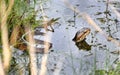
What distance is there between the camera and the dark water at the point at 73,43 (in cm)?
259

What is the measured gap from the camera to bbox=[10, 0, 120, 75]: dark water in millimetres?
2588

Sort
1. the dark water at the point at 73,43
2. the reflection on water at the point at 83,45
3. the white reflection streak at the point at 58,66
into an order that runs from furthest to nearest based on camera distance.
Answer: the reflection on water at the point at 83,45 < the dark water at the point at 73,43 < the white reflection streak at the point at 58,66

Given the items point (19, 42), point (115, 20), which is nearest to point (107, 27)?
point (115, 20)

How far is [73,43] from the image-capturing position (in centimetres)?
300

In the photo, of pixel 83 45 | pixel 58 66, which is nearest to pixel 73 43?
pixel 83 45

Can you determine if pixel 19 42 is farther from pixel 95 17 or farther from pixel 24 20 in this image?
pixel 95 17

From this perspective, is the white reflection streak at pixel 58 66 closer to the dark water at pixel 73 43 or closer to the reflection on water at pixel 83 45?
Answer: the dark water at pixel 73 43

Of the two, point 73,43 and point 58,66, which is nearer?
point 58,66

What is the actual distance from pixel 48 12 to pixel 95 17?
1.34ft

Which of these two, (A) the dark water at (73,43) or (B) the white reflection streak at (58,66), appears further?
(A) the dark water at (73,43)

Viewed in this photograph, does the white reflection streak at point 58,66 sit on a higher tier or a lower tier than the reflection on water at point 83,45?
lower

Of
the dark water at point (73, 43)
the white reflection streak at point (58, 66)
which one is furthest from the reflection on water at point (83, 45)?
the white reflection streak at point (58, 66)

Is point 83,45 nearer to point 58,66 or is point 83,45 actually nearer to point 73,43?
point 73,43

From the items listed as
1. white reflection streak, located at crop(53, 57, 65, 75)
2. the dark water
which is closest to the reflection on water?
the dark water
